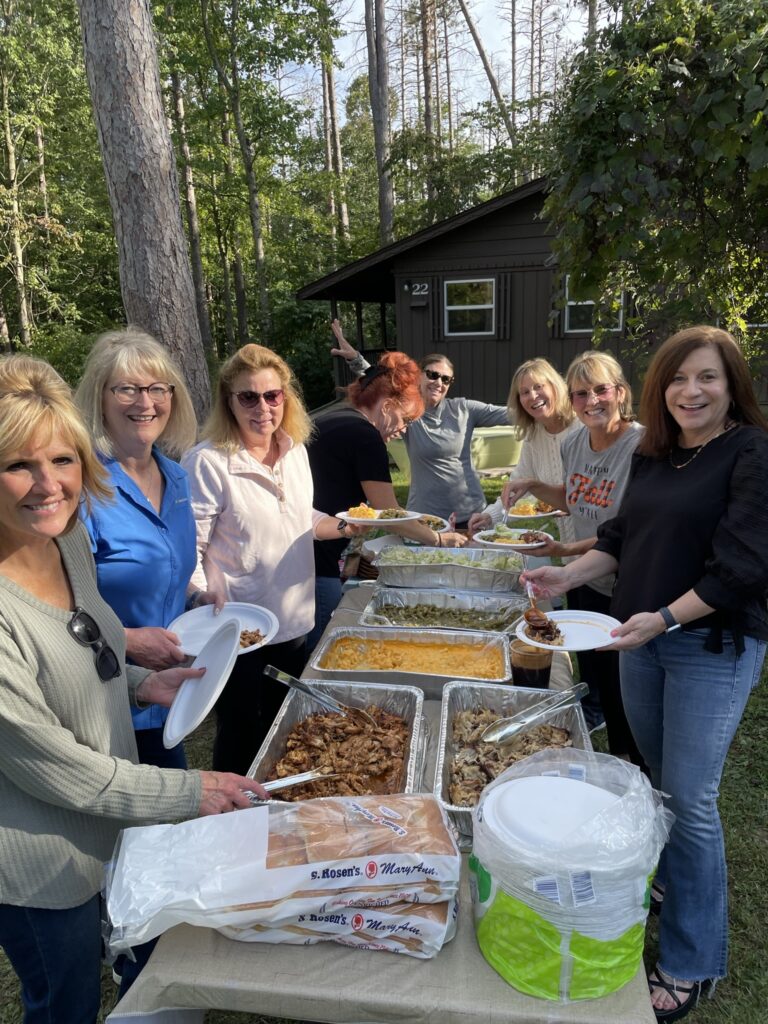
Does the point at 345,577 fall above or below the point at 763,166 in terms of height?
below

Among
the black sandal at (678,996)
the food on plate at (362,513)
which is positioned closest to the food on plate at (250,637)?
the food on plate at (362,513)

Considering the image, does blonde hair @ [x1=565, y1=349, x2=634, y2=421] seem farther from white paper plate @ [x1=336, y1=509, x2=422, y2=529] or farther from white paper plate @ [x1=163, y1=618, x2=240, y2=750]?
white paper plate @ [x1=163, y1=618, x2=240, y2=750]

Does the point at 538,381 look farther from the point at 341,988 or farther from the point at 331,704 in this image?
the point at 341,988

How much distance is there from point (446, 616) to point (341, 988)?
1830 mm

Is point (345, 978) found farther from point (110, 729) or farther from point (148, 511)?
point (148, 511)

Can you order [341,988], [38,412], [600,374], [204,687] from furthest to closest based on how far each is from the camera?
[600,374]
[204,687]
[38,412]
[341,988]

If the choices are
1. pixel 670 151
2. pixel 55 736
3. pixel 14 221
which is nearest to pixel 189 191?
pixel 14 221

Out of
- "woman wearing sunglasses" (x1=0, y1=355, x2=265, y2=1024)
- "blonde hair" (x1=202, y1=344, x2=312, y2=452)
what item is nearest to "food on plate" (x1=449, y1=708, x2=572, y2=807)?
"woman wearing sunglasses" (x1=0, y1=355, x2=265, y2=1024)

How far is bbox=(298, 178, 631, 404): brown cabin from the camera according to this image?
1145 centimetres

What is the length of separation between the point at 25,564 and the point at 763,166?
294 cm

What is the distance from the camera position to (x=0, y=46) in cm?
1580

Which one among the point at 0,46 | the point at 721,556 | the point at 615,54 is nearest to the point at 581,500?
the point at 721,556

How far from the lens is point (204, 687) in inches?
62.7

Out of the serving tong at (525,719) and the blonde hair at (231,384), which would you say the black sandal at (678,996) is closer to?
the serving tong at (525,719)
